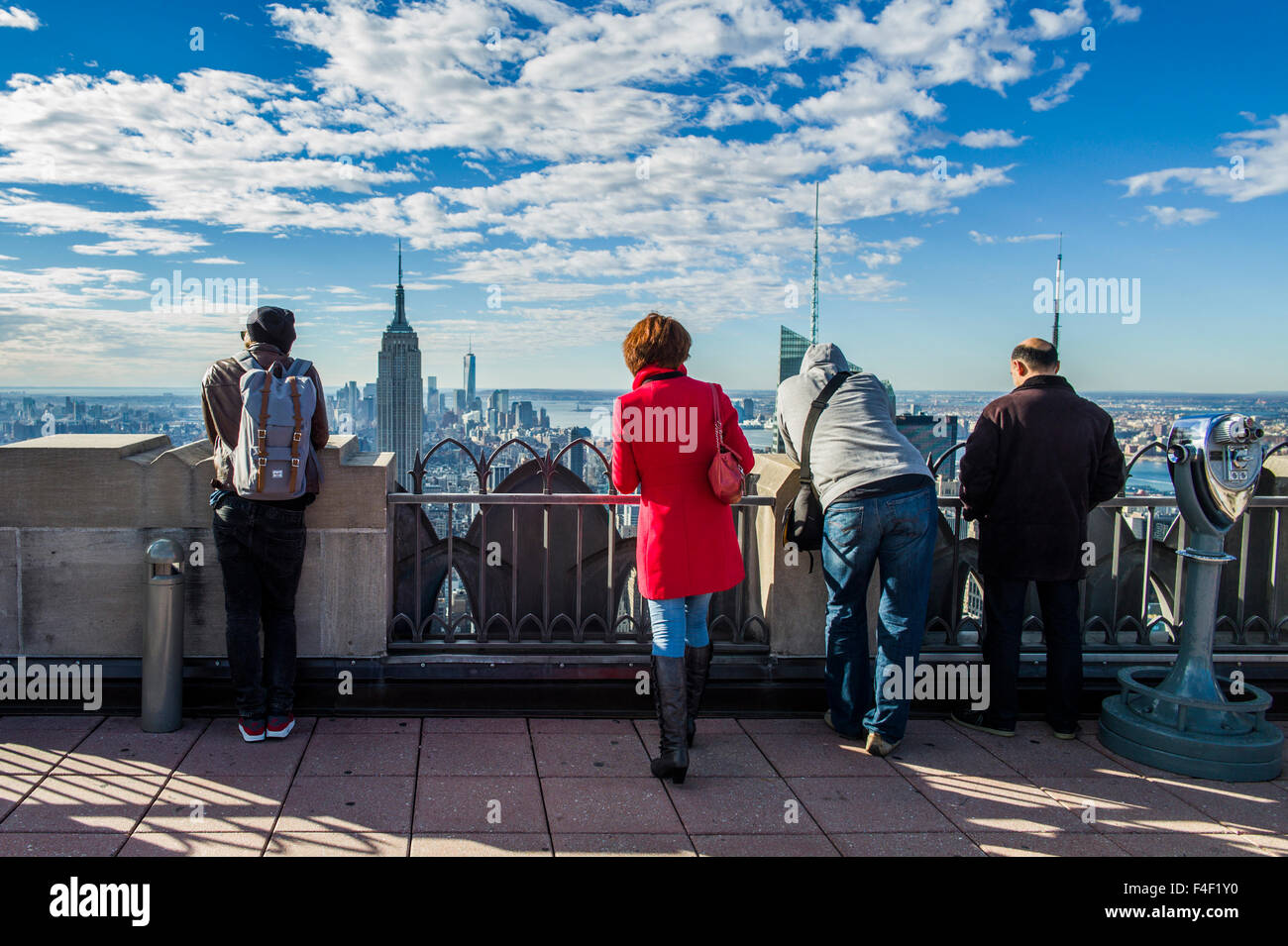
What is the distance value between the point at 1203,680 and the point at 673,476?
2867 millimetres

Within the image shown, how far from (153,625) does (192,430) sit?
1518 millimetres

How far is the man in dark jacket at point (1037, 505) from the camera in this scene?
4500 mm

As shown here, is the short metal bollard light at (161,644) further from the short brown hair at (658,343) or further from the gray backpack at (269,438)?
the short brown hair at (658,343)

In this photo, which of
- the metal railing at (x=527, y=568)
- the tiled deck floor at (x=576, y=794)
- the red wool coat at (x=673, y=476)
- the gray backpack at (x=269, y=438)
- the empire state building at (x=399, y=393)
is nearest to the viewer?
the tiled deck floor at (x=576, y=794)

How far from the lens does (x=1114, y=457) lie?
459 cm

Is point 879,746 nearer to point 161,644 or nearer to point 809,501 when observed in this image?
point 809,501

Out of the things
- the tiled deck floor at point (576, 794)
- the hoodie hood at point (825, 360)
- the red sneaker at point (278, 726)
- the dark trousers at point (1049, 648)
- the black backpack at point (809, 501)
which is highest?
the hoodie hood at point (825, 360)

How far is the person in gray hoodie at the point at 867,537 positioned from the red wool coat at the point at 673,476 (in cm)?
74

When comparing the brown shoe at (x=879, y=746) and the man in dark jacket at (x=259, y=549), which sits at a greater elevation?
the man in dark jacket at (x=259, y=549)

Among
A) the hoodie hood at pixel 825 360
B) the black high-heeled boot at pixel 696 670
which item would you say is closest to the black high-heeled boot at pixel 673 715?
the black high-heeled boot at pixel 696 670

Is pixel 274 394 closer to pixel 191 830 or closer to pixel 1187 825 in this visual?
pixel 191 830

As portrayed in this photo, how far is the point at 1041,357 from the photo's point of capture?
15.1 ft

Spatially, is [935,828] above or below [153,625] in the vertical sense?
below
